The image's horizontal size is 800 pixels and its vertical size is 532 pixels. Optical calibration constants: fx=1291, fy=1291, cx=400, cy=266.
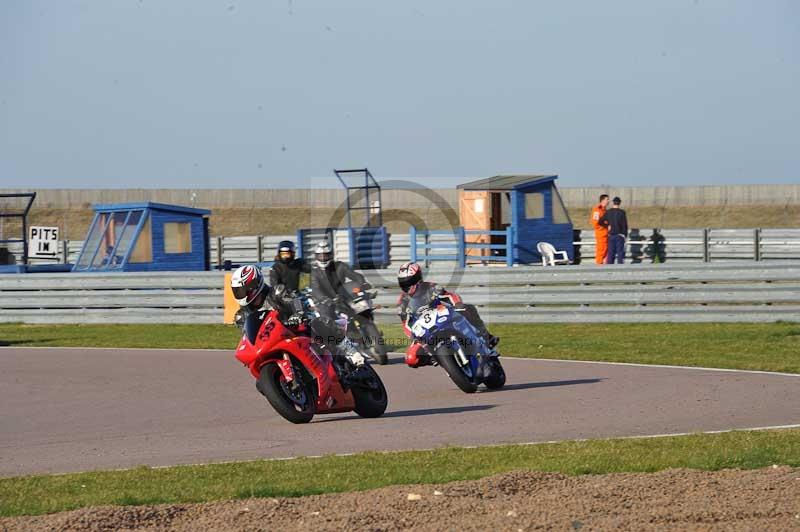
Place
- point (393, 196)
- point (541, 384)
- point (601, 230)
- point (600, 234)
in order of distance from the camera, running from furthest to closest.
Answer: 1. point (393, 196)
2. point (600, 234)
3. point (601, 230)
4. point (541, 384)

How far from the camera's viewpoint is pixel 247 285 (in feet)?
35.3

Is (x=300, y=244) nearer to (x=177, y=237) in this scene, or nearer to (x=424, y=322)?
(x=177, y=237)

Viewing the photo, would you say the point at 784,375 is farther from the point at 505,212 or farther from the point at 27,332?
the point at 505,212

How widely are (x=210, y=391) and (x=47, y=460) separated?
4221 millimetres

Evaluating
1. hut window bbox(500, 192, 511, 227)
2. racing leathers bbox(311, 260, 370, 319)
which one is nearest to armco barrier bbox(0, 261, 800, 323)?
racing leathers bbox(311, 260, 370, 319)

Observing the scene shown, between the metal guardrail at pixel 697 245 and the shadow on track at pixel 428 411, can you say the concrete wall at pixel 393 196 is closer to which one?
the metal guardrail at pixel 697 245

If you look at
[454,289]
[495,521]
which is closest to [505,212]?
[454,289]

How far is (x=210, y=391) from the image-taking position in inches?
537

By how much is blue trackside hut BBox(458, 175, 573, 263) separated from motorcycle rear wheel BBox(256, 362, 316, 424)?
2293 centimetres

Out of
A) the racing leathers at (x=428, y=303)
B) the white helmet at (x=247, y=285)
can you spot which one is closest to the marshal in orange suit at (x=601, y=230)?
the racing leathers at (x=428, y=303)

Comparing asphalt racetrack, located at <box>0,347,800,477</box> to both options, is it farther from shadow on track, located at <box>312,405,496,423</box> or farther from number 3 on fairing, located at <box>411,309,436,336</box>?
number 3 on fairing, located at <box>411,309,436,336</box>

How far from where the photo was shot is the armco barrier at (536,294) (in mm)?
19891

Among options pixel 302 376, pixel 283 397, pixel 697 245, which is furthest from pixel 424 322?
pixel 697 245

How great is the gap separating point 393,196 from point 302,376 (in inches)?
2183
